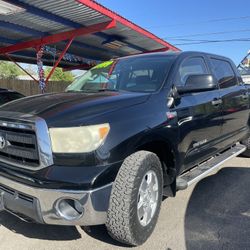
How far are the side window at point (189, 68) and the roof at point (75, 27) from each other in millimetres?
6143

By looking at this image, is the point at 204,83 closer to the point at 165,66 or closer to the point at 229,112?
the point at 165,66

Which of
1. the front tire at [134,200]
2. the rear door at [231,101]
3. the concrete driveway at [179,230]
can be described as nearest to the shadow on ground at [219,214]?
the concrete driveway at [179,230]

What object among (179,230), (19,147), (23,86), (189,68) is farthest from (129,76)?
(23,86)

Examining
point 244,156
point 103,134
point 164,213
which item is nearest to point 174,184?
point 164,213

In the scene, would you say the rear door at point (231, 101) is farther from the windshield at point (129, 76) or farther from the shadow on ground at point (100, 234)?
the shadow on ground at point (100, 234)

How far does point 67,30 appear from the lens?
12984 mm

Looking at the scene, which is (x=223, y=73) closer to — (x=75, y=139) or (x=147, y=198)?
(x=147, y=198)

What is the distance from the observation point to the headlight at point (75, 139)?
3.03 m

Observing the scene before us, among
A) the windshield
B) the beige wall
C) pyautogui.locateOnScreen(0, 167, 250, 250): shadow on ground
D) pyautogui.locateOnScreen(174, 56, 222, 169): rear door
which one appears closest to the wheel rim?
pyautogui.locateOnScreen(0, 167, 250, 250): shadow on ground

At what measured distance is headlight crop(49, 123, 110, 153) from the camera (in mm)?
3031

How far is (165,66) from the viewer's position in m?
4.27

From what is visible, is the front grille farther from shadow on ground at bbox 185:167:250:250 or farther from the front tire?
shadow on ground at bbox 185:167:250:250

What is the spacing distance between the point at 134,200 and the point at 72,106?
103cm

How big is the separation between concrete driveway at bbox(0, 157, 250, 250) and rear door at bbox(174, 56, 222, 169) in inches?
21.3
